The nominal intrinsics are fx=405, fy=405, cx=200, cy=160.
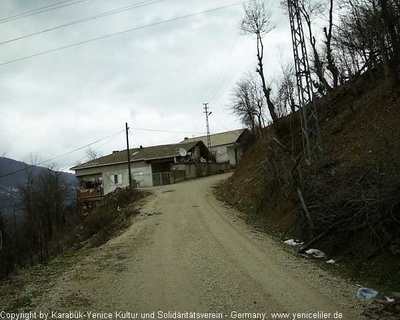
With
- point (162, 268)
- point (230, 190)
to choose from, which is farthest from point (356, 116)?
point (162, 268)

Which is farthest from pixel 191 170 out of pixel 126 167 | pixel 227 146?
pixel 227 146

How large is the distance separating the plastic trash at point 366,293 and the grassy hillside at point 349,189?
76 cm

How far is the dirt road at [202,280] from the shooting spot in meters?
6.52

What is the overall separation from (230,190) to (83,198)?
93.0ft

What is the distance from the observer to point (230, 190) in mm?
28031

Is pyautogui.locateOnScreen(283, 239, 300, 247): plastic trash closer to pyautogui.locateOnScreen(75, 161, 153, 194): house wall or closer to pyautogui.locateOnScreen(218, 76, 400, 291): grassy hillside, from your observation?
pyautogui.locateOnScreen(218, 76, 400, 291): grassy hillside

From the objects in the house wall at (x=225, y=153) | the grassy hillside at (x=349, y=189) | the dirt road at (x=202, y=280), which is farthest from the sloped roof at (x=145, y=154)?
the dirt road at (x=202, y=280)

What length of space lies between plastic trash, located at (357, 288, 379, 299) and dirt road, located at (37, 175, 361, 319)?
0.16m

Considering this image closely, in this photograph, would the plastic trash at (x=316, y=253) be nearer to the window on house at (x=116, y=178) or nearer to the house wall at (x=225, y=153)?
the window on house at (x=116, y=178)

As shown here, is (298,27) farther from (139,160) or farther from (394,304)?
(139,160)

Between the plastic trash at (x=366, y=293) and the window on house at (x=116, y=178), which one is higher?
the window on house at (x=116, y=178)

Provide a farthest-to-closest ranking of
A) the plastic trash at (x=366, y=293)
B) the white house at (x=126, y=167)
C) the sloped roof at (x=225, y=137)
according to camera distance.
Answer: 1. the sloped roof at (x=225, y=137)
2. the white house at (x=126, y=167)
3. the plastic trash at (x=366, y=293)

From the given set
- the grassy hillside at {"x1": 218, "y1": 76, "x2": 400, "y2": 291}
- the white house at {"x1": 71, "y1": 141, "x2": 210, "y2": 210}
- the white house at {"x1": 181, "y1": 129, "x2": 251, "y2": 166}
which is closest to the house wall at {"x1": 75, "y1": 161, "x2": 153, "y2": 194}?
the white house at {"x1": 71, "y1": 141, "x2": 210, "y2": 210}

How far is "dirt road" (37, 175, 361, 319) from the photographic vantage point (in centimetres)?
652
